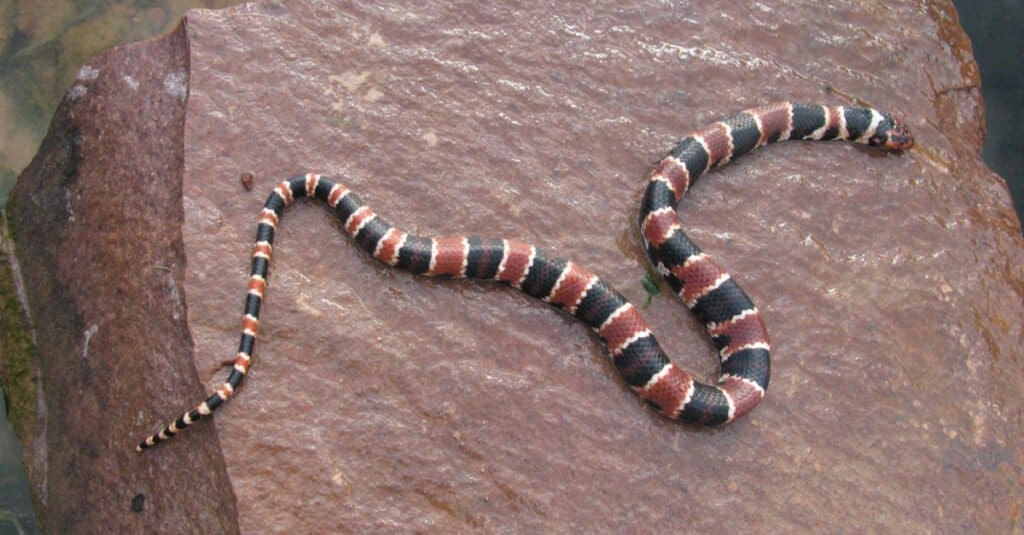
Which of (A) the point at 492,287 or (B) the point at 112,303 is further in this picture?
(A) the point at 492,287

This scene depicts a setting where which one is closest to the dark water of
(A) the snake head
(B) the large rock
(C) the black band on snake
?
(B) the large rock

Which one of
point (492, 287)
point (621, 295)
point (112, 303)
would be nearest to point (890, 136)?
point (621, 295)

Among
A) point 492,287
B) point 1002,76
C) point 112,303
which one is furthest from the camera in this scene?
Result: point 1002,76

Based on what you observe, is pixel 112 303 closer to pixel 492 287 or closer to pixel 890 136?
pixel 492 287

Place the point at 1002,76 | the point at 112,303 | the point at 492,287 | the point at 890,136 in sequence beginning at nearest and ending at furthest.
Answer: the point at 112,303, the point at 492,287, the point at 890,136, the point at 1002,76

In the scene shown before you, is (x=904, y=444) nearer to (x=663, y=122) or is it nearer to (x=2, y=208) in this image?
(x=663, y=122)

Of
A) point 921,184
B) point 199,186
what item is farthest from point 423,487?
point 921,184

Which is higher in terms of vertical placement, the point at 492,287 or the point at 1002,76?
the point at 492,287
